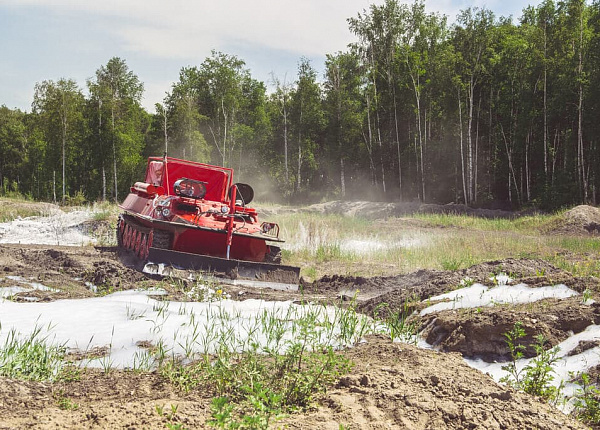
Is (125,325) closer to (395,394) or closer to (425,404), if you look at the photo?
(395,394)

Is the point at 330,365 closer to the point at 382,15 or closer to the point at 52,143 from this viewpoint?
the point at 382,15

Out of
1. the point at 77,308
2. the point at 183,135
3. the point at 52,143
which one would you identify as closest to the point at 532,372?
the point at 77,308

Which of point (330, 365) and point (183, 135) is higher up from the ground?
point (183, 135)

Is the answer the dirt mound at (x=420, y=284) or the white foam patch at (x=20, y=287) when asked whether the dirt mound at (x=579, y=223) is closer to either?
the dirt mound at (x=420, y=284)

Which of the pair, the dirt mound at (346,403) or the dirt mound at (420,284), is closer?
the dirt mound at (346,403)

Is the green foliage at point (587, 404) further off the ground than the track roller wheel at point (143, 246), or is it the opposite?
the track roller wheel at point (143, 246)

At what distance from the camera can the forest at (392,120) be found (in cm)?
2917

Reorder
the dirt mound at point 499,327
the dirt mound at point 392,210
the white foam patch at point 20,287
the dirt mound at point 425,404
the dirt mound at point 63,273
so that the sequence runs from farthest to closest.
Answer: the dirt mound at point 392,210
the dirt mound at point 63,273
the white foam patch at point 20,287
the dirt mound at point 499,327
the dirt mound at point 425,404

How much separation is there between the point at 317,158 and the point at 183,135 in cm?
1250

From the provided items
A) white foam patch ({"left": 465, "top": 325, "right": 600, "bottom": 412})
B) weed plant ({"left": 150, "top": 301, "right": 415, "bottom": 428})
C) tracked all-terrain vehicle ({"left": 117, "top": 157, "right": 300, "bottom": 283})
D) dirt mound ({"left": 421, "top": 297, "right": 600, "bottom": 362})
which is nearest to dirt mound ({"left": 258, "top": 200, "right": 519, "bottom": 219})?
tracked all-terrain vehicle ({"left": 117, "top": 157, "right": 300, "bottom": 283})

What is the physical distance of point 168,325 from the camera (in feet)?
16.3

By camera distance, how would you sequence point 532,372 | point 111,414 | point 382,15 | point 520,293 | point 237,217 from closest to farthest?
point 111,414, point 532,372, point 520,293, point 237,217, point 382,15

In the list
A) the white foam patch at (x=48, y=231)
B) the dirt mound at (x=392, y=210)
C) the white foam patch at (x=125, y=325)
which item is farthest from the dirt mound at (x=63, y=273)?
the dirt mound at (x=392, y=210)

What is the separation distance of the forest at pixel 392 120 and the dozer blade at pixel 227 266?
844 inches
